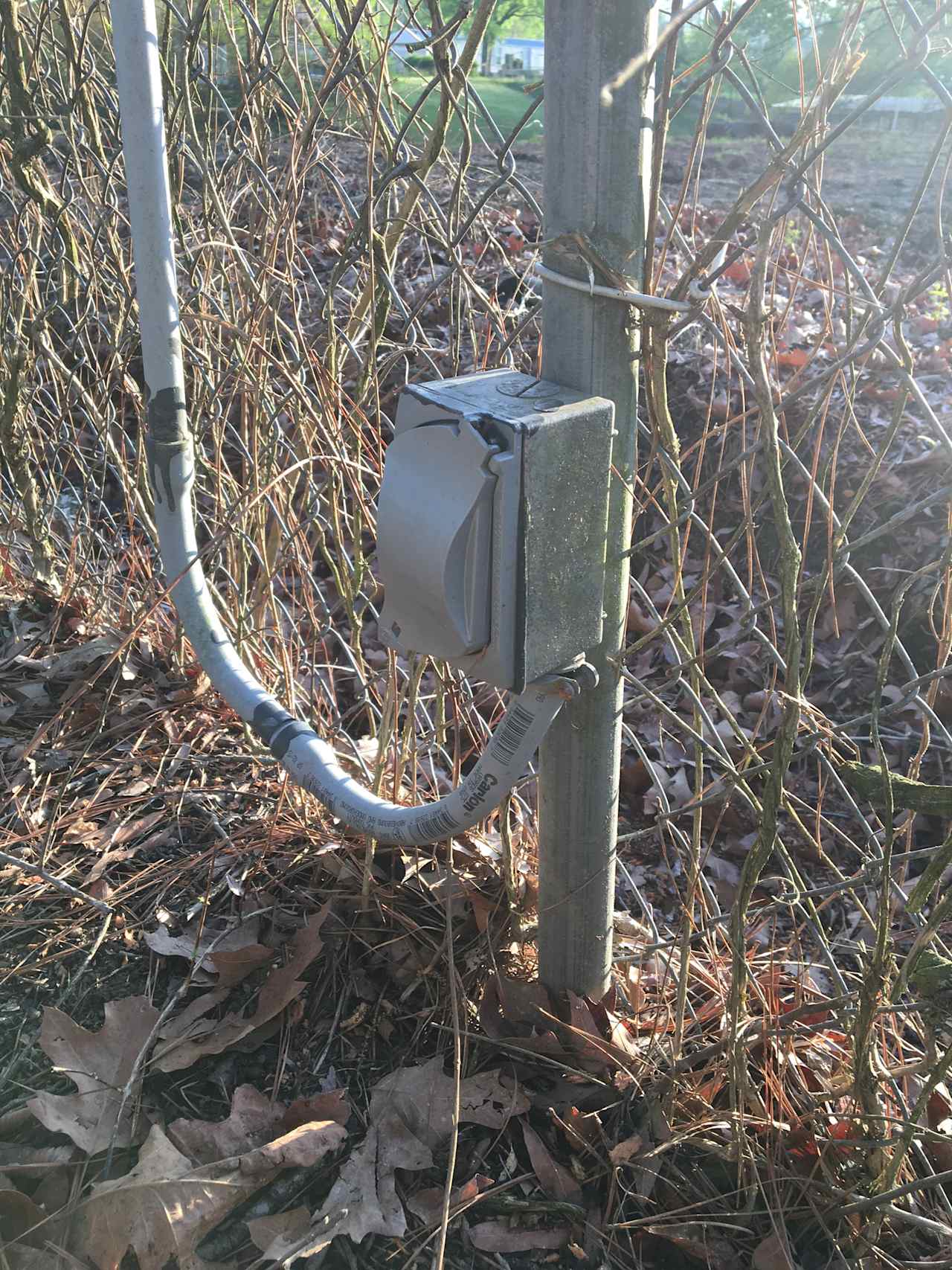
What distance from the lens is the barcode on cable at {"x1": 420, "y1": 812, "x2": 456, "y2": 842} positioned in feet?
4.13

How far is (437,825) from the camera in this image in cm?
128

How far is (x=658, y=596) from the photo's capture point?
3645 millimetres

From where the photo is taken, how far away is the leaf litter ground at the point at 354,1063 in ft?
4.12

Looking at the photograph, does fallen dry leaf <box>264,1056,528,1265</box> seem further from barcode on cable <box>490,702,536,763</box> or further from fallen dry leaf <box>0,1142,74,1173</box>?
barcode on cable <box>490,702,536,763</box>

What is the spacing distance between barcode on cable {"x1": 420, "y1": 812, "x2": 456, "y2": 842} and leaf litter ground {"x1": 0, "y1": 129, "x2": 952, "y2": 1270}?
0.25 m

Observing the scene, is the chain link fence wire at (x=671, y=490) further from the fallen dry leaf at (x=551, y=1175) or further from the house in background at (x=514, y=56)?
the house in background at (x=514, y=56)

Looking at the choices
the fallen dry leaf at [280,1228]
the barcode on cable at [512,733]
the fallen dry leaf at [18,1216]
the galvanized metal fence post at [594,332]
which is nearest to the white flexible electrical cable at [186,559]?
the barcode on cable at [512,733]

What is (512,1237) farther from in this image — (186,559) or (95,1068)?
(186,559)

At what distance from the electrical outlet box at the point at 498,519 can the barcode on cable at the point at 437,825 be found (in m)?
0.25

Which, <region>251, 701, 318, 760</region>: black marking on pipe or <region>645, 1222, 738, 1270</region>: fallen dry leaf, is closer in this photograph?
<region>645, 1222, 738, 1270</region>: fallen dry leaf

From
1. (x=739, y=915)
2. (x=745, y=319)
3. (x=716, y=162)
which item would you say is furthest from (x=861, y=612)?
(x=716, y=162)

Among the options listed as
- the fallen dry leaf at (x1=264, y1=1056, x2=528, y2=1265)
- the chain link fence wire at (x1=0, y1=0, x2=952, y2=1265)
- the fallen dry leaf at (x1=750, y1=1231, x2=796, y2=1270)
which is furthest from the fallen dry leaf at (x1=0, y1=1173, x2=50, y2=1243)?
the fallen dry leaf at (x1=750, y1=1231, x2=796, y2=1270)

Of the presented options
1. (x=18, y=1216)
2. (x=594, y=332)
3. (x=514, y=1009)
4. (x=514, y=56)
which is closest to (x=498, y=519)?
(x=594, y=332)

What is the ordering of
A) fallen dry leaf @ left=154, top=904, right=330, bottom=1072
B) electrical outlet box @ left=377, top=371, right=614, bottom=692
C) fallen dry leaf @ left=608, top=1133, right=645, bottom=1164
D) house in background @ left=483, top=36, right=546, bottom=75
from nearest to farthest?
electrical outlet box @ left=377, top=371, right=614, bottom=692, fallen dry leaf @ left=608, top=1133, right=645, bottom=1164, fallen dry leaf @ left=154, top=904, right=330, bottom=1072, house in background @ left=483, top=36, right=546, bottom=75
